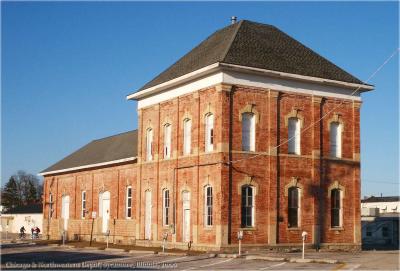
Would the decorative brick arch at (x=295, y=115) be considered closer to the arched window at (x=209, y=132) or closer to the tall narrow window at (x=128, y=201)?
the arched window at (x=209, y=132)

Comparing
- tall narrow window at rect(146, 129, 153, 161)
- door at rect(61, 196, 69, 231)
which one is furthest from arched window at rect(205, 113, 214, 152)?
door at rect(61, 196, 69, 231)

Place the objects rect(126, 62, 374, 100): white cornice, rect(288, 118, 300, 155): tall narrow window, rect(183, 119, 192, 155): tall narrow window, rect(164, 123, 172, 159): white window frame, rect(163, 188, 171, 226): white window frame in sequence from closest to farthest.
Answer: rect(126, 62, 374, 100): white cornice → rect(288, 118, 300, 155): tall narrow window → rect(183, 119, 192, 155): tall narrow window → rect(163, 188, 171, 226): white window frame → rect(164, 123, 172, 159): white window frame

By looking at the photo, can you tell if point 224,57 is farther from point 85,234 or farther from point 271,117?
point 85,234

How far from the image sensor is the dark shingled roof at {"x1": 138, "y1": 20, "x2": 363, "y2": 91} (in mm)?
36406

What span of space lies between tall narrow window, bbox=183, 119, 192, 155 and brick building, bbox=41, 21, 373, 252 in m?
0.07

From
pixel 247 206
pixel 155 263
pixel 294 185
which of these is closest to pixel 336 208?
pixel 294 185

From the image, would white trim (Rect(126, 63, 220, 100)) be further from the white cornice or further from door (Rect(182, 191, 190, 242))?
door (Rect(182, 191, 190, 242))

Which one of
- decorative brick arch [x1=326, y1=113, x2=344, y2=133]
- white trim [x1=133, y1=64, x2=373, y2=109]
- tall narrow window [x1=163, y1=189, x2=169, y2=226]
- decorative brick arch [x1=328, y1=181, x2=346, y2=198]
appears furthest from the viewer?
tall narrow window [x1=163, y1=189, x2=169, y2=226]

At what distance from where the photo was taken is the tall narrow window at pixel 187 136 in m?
38.1

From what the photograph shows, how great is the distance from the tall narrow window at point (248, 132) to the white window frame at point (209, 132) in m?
1.66

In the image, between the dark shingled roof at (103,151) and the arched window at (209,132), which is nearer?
the arched window at (209,132)

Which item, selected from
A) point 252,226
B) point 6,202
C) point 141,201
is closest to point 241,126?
point 252,226

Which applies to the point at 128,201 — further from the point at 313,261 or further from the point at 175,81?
the point at 313,261

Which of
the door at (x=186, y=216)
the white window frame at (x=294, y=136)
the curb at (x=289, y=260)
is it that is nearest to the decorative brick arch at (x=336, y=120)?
the white window frame at (x=294, y=136)
